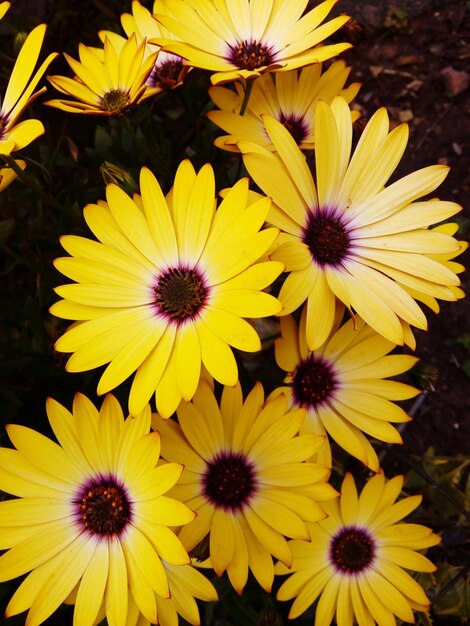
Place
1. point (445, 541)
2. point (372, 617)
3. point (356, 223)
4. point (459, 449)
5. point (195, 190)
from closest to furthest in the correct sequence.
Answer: point (195, 190) < point (356, 223) < point (372, 617) < point (445, 541) < point (459, 449)

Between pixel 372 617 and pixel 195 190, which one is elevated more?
pixel 195 190

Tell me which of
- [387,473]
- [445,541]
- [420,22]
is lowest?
[445,541]

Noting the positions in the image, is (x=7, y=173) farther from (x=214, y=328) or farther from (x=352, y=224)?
(x=352, y=224)

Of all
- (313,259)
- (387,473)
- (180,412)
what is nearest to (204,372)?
(180,412)

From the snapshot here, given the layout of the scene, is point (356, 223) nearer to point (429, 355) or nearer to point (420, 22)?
point (429, 355)

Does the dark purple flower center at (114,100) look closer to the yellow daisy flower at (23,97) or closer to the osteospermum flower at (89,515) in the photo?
the yellow daisy flower at (23,97)

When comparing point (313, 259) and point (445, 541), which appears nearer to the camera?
point (313, 259)

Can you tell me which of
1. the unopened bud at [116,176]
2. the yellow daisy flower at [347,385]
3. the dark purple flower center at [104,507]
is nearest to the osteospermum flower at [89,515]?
the dark purple flower center at [104,507]

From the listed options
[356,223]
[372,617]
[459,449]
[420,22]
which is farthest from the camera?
[420,22]

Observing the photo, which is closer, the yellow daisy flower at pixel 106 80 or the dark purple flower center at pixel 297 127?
the yellow daisy flower at pixel 106 80
